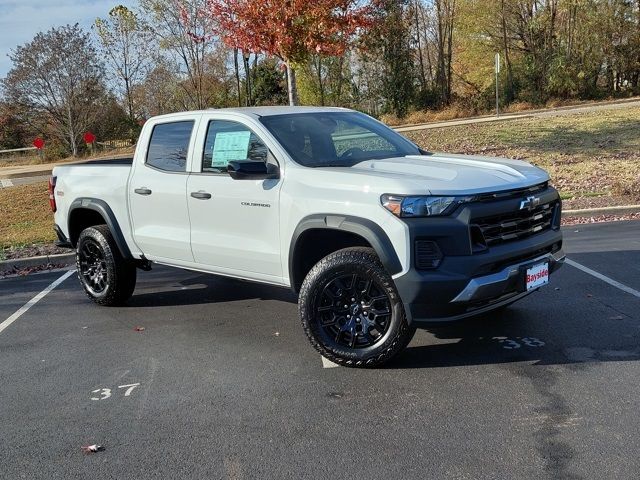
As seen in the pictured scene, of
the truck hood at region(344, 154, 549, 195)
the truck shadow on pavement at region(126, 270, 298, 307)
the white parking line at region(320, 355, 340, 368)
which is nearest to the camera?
the truck hood at region(344, 154, 549, 195)

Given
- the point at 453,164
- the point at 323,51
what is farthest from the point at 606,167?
the point at 453,164

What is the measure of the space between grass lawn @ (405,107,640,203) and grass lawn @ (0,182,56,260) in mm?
9252

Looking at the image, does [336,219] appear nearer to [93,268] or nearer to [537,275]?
[537,275]

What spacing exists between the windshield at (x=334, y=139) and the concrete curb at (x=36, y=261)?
203 inches

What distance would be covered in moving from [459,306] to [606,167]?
11.0m

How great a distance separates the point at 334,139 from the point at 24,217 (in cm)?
904

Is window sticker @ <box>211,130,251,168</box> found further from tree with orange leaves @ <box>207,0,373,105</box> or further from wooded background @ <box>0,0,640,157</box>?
wooded background @ <box>0,0,640,157</box>

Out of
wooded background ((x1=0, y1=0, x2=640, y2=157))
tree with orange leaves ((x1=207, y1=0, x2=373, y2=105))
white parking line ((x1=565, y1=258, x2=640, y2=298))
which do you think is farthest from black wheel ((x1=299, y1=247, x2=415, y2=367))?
wooded background ((x1=0, y1=0, x2=640, y2=157))

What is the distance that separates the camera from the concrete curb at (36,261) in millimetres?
8875

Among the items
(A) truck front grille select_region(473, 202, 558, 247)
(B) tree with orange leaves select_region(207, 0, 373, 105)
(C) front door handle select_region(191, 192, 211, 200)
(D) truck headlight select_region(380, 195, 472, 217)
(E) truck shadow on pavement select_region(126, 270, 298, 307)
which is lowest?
(E) truck shadow on pavement select_region(126, 270, 298, 307)

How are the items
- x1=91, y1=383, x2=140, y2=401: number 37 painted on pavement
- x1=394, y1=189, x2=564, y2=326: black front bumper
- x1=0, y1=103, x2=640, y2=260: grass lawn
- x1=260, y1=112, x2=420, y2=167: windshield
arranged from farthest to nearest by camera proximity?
1. x1=0, y1=103, x2=640, y2=260: grass lawn
2. x1=260, y1=112, x2=420, y2=167: windshield
3. x1=91, y1=383, x2=140, y2=401: number 37 painted on pavement
4. x1=394, y1=189, x2=564, y2=326: black front bumper

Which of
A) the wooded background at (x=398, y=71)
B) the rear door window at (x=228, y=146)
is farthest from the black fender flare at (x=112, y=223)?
the wooded background at (x=398, y=71)

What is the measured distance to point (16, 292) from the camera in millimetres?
7547

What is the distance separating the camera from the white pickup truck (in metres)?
4.09
